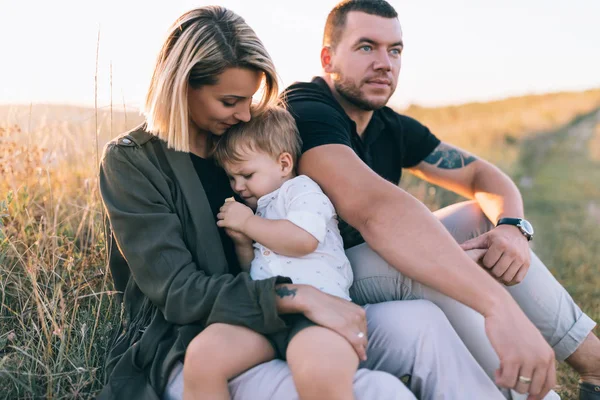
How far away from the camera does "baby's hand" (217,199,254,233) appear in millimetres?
2545

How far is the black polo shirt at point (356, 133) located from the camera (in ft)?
9.70

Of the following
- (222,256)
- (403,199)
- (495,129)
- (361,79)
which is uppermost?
(361,79)

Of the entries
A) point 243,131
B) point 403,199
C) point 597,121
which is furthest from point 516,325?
point 597,121

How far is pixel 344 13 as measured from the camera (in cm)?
372

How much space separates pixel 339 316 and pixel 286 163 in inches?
30.6

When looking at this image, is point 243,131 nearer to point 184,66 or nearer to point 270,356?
point 184,66

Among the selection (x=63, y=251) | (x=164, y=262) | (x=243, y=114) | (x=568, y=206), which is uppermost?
(x=243, y=114)

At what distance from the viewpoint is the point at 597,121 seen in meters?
11.5

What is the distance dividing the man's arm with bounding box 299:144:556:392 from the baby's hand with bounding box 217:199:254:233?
39 centimetres

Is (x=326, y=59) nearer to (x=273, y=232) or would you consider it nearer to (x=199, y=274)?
(x=273, y=232)

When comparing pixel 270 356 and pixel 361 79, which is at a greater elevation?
pixel 361 79

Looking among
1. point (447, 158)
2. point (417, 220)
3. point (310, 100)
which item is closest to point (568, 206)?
point (447, 158)

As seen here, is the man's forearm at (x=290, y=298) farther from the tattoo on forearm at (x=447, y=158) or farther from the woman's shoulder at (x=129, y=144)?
the tattoo on forearm at (x=447, y=158)

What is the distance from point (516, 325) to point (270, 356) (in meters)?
0.90
